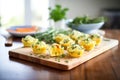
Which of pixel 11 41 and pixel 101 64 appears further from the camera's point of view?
pixel 11 41

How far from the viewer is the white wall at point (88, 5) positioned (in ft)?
11.9

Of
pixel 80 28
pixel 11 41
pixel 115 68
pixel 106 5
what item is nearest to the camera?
pixel 115 68

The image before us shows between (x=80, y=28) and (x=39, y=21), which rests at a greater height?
(x=80, y=28)

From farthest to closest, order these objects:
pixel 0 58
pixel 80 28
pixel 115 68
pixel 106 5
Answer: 1. pixel 106 5
2. pixel 80 28
3. pixel 0 58
4. pixel 115 68

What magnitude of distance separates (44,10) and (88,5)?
73 cm

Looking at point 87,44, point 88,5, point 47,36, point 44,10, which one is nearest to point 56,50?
point 87,44

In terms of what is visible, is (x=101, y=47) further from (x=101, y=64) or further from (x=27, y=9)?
(x=27, y=9)

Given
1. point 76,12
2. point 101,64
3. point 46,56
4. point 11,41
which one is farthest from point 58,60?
point 76,12

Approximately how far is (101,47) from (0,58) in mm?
614

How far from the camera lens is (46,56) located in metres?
1.28

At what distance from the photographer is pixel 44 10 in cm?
388

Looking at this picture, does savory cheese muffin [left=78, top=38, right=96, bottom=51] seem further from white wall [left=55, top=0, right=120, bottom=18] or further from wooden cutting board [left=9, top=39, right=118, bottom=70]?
white wall [left=55, top=0, right=120, bottom=18]

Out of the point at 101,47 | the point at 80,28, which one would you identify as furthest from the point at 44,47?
the point at 80,28

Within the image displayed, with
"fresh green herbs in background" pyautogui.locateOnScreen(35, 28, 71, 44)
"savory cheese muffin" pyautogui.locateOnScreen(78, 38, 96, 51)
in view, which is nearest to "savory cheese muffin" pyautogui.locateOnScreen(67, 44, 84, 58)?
"savory cheese muffin" pyautogui.locateOnScreen(78, 38, 96, 51)
